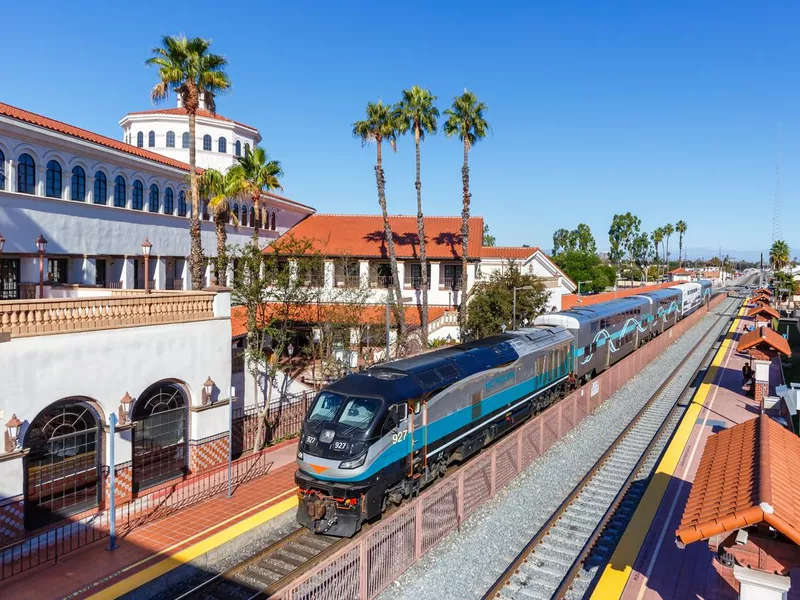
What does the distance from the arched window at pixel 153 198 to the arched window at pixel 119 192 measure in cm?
183

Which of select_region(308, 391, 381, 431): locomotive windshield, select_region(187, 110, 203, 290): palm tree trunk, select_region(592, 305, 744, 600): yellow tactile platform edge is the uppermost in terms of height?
select_region(187, 110, 203, 290): palm tree trunk

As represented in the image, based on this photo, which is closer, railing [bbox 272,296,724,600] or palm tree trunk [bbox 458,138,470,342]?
railing [bbox 272,296,724,600]

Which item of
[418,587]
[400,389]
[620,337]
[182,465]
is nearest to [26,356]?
[182,465]

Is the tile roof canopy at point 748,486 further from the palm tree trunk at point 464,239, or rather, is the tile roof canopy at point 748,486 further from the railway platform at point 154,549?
the palm tree trunk at point 464,239

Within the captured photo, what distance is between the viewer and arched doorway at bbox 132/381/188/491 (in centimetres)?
1488

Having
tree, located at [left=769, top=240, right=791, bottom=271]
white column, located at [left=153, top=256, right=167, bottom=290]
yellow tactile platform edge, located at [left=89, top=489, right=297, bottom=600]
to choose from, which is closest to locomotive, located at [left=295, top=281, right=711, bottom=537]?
yellow tactile platform edge, located at [left=89, top=489, right=297, bottom=600]

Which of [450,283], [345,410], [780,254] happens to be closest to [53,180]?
[345,410]

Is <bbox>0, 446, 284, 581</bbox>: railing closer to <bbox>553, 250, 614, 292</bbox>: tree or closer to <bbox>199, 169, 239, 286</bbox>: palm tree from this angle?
<bbox>199, 169, 239, 286</bbox>: palm tree

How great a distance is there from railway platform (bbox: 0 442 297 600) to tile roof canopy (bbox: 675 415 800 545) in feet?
29.2

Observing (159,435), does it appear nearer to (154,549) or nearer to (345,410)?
(154,549)

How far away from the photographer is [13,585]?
10422 mm

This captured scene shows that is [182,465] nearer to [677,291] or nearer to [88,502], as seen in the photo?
[88,502]

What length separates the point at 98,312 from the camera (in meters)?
13.8

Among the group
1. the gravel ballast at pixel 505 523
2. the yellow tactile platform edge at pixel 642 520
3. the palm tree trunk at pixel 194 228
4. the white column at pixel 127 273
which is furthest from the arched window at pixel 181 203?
the yellow tactile platform edge at pixel 642 520
